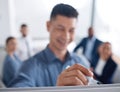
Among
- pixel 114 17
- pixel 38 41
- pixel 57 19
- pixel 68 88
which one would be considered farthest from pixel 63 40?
pixel 38 41

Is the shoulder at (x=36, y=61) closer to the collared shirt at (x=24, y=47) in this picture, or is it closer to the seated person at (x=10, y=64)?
the seated person at (x=10, y=64)

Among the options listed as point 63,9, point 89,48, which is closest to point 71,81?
point 63,9

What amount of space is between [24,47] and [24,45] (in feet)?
0.08

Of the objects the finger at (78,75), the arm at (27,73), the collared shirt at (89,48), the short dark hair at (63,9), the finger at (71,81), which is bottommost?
the collared shirt at (89,48)

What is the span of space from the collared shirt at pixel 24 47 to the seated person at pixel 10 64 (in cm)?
12

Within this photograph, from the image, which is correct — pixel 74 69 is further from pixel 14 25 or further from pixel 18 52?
pixel 14 25

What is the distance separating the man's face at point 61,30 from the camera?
63 centimetres

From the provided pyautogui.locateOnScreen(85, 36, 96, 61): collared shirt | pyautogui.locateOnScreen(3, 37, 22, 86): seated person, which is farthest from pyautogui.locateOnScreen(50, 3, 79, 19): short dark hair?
pyautogui.locateOnScreen(85, 36, 96, 61): collared shirt

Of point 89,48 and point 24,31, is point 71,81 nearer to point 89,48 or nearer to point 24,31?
point 89,48

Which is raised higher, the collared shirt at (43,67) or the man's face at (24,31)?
the collared shirt at (43,67)

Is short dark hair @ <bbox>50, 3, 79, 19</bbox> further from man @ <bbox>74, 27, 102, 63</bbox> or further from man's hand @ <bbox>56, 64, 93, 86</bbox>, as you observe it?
man @ <bbox>74, 27, 102, 63</bbox>

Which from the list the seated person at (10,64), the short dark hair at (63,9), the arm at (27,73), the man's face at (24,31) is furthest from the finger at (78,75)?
the man's face at (24,31)

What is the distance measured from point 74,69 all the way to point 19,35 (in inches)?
83.3

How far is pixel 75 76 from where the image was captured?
421mm
